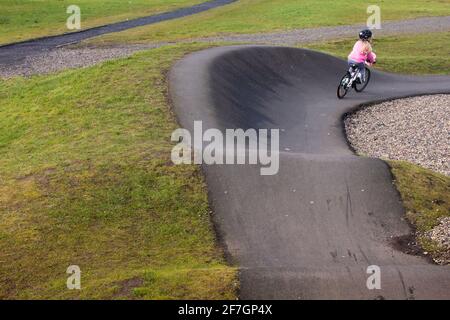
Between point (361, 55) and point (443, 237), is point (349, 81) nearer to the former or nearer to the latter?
point (361, 55)

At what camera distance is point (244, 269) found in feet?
49.7

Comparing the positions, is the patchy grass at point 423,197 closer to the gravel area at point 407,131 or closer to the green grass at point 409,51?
the gravel area at point 407,131

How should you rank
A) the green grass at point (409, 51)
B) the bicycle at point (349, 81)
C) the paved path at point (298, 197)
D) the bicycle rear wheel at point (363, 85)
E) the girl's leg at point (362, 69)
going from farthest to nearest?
the green grass at point (409, 51)
the bicycle rear wheel at point (363, 85)
the bicycle at point (349, 81)
the girl's leg at point (362, 69)
the paved path at point (298, 197)

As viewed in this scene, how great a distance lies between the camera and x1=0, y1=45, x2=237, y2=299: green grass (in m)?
15.2

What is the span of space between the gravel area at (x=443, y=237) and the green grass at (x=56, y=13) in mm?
43754

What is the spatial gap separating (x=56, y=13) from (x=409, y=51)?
38.8 m

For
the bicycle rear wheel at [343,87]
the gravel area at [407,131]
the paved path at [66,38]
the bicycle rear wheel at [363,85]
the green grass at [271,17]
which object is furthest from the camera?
the green grass at [271,17]

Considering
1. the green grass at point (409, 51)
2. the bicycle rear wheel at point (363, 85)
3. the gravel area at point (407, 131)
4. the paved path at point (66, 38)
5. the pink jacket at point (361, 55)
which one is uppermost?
the pink jacket at point (361, 55)

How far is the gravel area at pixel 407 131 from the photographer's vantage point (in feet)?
90.5

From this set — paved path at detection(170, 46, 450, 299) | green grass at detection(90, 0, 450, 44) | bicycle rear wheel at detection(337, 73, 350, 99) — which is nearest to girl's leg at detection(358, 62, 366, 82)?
bicycle rear wheel at detection(337, 73, 350, 99)

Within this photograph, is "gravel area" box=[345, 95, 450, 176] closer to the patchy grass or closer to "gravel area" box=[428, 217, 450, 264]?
the patchy grass

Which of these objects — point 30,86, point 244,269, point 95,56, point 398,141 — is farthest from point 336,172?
point 95,56

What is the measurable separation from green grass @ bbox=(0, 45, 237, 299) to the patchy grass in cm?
580

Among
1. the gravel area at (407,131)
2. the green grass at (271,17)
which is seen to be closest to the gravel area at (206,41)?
the green grass at (271,17)
